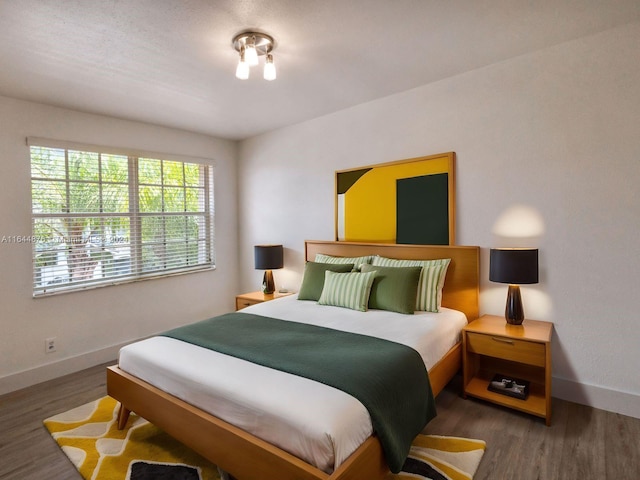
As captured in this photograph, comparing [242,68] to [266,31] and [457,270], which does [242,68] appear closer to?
[266,31]

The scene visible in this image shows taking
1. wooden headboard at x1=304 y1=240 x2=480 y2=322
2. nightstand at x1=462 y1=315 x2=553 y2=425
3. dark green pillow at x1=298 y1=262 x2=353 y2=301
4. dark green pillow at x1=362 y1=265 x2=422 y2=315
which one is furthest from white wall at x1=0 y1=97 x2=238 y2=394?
nightstand at x1=462 y1=315 x2=553 y2=425

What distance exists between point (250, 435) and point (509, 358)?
1.78 metres

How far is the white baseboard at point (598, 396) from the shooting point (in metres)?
2.32

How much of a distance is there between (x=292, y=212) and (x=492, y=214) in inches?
87.5

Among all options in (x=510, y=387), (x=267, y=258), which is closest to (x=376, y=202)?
(x=267, y=258)

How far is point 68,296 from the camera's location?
3.35 meters

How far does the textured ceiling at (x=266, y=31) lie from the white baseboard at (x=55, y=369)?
7.70 ft

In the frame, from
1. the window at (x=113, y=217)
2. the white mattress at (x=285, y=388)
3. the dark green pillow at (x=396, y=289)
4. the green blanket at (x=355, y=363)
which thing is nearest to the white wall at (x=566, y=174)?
the dark green pillow at (x=396, y=289)

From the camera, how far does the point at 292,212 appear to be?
4.25 meters

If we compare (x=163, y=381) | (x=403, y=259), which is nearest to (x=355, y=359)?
(x=163, y=381)

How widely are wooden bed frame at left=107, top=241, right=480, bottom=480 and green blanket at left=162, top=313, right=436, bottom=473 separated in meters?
0.15

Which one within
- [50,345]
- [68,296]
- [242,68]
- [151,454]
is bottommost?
[151,454]

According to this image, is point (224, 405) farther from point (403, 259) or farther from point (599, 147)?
point (599, 147)

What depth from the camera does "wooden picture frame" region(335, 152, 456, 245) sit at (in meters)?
3.07
